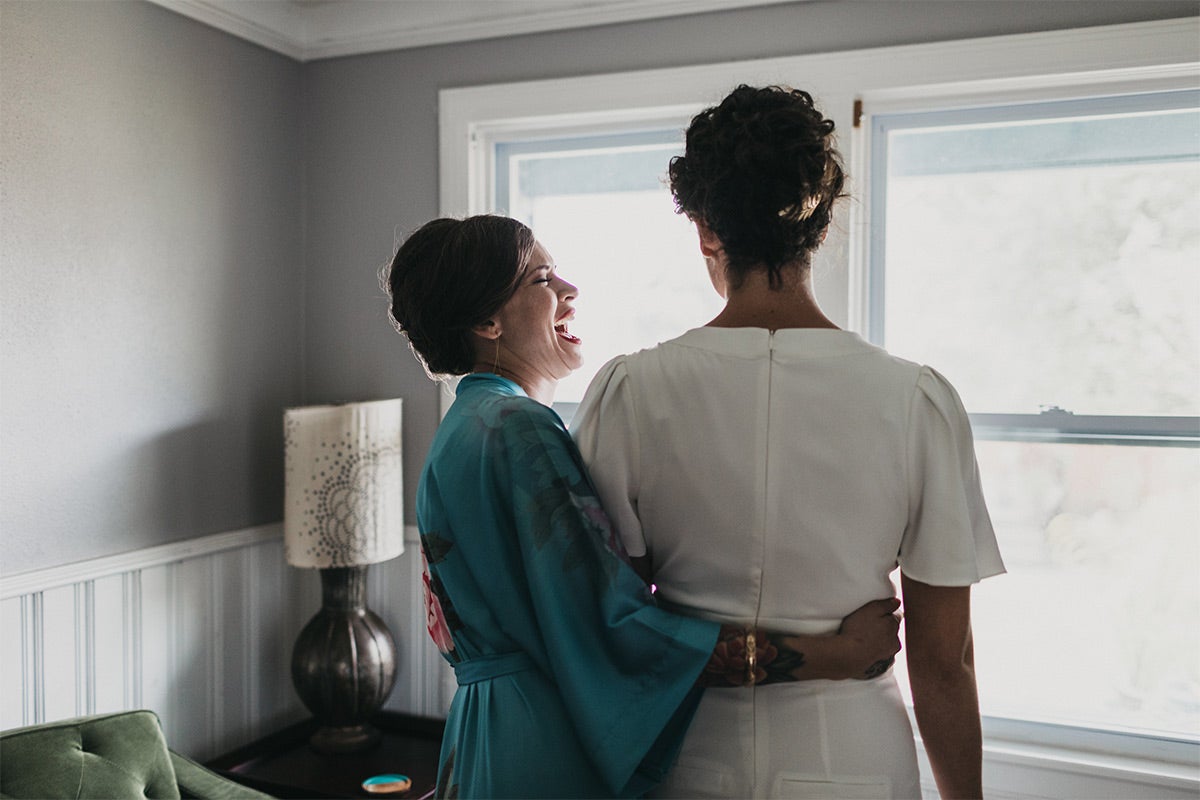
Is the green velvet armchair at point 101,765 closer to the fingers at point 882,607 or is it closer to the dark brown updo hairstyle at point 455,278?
the dark brown updo hairstyle at point 455,278

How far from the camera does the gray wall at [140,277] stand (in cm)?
222

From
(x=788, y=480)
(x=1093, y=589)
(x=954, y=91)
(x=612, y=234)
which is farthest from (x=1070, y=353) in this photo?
(x=788, y=480)

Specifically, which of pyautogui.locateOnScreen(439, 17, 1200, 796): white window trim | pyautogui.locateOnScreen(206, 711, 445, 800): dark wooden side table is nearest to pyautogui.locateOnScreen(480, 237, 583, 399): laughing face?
pyautogui.locateOnScreen(439, 17, 1200, 796): white window trim

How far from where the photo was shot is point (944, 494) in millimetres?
1139

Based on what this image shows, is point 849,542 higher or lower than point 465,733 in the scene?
higher

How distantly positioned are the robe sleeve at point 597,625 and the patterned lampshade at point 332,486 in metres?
1.49

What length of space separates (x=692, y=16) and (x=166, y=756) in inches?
80.0

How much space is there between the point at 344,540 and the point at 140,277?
81 centimetres

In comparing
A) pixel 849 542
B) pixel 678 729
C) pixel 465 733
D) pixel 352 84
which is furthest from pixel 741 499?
pixel 352 84

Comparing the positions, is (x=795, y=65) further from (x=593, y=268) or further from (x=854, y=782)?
(x=854, y=782)

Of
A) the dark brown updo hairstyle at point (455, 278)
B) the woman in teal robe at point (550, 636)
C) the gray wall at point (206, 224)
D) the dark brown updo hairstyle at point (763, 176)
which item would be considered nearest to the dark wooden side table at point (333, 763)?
the gray wall at point (206, 224)

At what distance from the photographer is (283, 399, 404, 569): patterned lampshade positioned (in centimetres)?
262

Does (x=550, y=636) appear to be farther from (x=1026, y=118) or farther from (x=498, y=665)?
(x=1026, y=118)

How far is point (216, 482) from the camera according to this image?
2787 millimetres
